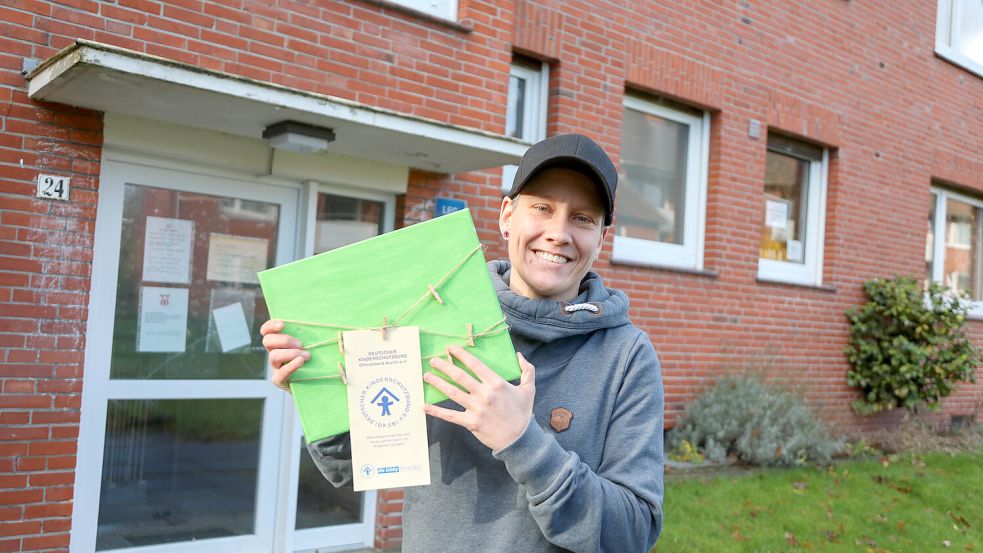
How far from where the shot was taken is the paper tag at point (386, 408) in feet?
4.92

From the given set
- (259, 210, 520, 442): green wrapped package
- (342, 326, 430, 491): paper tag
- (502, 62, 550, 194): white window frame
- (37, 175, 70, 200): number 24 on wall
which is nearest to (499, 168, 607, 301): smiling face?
(259, 210, 520, 442): green wrapped package

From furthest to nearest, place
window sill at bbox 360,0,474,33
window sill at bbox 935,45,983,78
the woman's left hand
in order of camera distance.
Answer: window sill at bbox 935,45,983,78
window sill at bbox 360,0,474,33
the woman's left hand

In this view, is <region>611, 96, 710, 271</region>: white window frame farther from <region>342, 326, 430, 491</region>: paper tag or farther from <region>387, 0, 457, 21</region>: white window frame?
<region>342, 326, 430, 491</region>: paper tag

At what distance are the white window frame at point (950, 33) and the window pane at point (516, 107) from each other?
6.90m

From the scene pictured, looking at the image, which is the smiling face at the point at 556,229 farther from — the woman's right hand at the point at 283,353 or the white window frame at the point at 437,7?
the white window frame at the point at 437,7

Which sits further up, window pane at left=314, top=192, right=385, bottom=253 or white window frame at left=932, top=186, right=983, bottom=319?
white window frame at left=932, top=186, right=983, bottom=319

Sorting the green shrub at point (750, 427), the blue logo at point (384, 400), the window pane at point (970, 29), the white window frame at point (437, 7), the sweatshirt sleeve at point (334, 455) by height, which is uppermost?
the window pane at point (970, 29)

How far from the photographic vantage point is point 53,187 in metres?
4.05

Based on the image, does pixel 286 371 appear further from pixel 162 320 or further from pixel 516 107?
pixel 516 107

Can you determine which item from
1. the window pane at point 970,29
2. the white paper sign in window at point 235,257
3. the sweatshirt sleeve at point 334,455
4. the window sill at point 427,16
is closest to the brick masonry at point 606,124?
the window sill at point 427,16

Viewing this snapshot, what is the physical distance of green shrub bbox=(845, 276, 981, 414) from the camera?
9.16 meters

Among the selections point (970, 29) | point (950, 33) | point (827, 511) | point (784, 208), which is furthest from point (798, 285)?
point (970, 29)

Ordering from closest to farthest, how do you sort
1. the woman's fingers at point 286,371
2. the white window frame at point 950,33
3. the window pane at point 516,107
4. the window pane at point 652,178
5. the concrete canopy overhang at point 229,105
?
the woman's fingers at point 286,371 → the concrete canopy overhang at point 229,105 → the window pane at point 516,107 → the window pane at point 652,178 → the white window frame at point 950,33

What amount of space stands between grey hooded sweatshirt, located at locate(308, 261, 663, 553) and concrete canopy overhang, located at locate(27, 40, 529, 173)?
2.44 m
